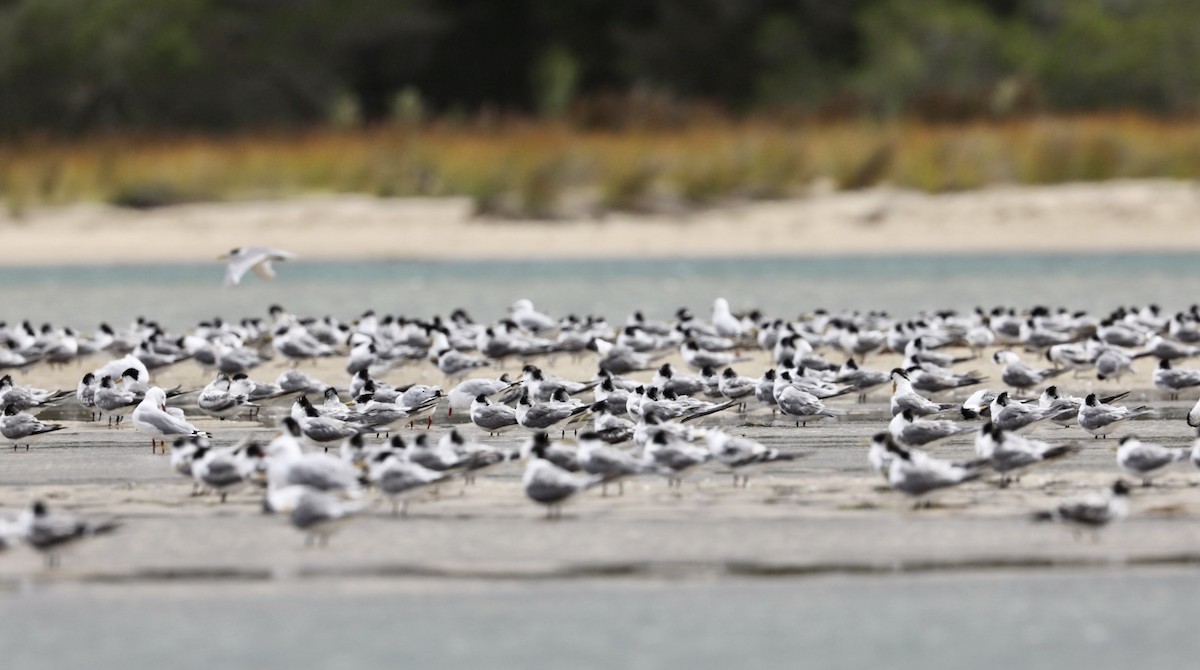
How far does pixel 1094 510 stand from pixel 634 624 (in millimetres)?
2285

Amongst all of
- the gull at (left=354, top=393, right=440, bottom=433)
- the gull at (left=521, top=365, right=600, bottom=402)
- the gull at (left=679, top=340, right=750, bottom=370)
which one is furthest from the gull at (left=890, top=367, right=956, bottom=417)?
the gull at (left=679, top=340, right=750, bottom=370)

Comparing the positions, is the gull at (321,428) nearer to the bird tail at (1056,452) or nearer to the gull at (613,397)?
the gull at (613,397)

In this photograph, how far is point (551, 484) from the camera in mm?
10023

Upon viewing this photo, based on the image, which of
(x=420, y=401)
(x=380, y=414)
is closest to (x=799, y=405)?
(x=420, y=401)

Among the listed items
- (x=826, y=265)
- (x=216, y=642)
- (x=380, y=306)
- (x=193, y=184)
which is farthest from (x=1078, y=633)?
(x=193, y=184)

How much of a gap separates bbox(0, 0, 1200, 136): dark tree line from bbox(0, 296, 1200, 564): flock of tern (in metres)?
23.8

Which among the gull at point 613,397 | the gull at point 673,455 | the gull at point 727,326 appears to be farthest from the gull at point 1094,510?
the gull at point 727,326

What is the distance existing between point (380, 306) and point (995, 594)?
17.1 meters

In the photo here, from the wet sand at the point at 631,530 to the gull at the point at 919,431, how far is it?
1.05 feet

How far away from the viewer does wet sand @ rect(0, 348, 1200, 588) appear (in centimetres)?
907

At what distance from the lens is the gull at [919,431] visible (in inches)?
468

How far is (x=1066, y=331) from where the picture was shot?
1802cm

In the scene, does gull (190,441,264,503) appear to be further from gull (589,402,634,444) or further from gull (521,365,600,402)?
gull (521,365,600,402)

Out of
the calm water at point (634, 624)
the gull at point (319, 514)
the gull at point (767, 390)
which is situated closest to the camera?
the calm water at point (634, 624)
